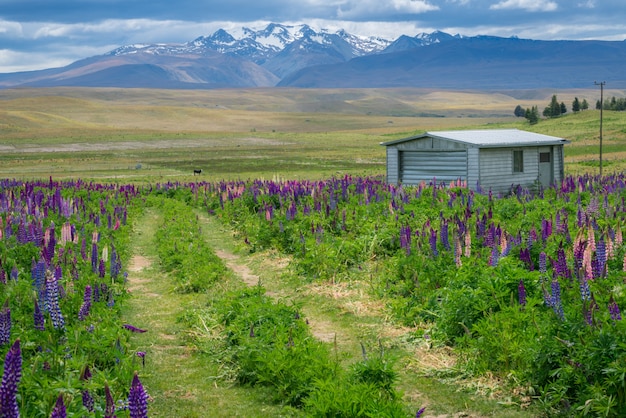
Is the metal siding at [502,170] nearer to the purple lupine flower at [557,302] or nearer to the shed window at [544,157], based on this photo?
the shed window at [544,157]

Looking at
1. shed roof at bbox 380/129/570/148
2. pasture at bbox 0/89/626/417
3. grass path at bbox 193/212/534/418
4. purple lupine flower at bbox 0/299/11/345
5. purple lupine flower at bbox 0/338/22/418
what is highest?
shed roof at bbox 380/129/570/148

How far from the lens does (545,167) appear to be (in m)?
34.2

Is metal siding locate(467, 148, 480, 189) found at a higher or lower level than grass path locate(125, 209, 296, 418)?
higher

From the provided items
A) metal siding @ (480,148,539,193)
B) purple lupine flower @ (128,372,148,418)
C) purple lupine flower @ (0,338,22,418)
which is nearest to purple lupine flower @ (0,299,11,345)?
purple lupine flower @ (0,338,22,418)

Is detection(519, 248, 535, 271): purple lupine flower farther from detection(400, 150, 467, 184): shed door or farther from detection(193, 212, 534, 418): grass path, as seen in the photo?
detection(400, 150, 467, 184): shed door

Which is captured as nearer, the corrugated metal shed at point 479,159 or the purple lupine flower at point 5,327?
the purple lupine flower at point 5,327

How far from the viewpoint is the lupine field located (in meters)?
7.39

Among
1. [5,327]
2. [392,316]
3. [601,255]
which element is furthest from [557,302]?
[5,327]

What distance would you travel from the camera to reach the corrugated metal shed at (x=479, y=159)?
31.4 m

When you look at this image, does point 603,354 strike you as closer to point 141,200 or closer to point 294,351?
point 294,351

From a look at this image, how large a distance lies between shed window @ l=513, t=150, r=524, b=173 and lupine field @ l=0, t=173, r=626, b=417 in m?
15.3

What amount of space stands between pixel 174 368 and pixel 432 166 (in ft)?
79.8

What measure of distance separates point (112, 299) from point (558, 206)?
441 inches

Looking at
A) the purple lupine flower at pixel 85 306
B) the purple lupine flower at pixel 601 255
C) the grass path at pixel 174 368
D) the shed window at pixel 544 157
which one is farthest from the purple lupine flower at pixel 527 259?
the shed window at pixel 544 157
